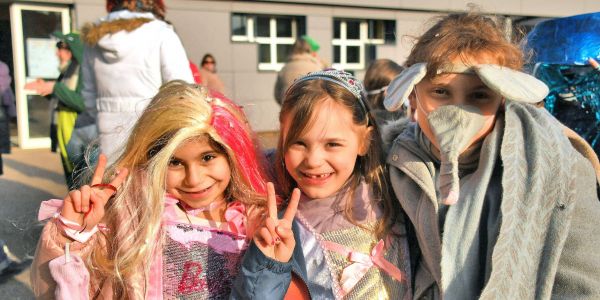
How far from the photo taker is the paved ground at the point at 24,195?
11.7 feet

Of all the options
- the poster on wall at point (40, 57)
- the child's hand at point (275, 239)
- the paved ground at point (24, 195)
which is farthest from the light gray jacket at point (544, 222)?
the poster on wall at point (40, 57)

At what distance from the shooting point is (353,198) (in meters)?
1.71

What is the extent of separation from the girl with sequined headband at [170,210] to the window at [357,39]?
9.45 meters

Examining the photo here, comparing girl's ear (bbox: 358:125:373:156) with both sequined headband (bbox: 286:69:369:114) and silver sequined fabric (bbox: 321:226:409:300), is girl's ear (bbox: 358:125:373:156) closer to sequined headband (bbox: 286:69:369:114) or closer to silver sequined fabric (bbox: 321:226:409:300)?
sequined headband (bbox: 286:69:369:114)

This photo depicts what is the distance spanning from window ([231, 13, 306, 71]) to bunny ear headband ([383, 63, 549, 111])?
8.67 metres

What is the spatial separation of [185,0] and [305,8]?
2.37 meters

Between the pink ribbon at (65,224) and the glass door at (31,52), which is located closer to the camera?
the pink ribbon at (65,224)

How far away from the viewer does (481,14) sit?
165cm

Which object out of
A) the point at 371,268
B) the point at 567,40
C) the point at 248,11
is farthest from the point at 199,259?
the point at 248,11

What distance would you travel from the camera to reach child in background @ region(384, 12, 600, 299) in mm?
1355

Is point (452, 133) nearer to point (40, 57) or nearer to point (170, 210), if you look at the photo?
point (170, 210)

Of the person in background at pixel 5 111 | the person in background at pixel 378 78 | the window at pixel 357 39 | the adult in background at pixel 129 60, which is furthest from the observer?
the window at pixel 357 39

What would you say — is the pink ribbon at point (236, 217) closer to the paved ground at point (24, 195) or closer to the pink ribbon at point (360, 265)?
the pink ribbon at point (360, 265)

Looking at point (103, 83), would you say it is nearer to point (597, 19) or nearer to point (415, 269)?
point (415, 269)
